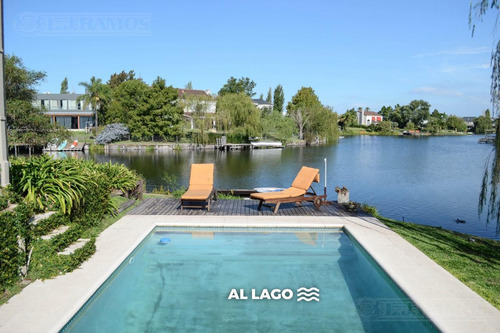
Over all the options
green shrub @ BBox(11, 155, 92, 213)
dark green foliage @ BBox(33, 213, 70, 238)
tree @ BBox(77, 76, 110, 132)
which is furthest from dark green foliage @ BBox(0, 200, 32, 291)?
tree @ BBox(77, 76, 110, 132)

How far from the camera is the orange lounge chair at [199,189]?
10067 millimetres

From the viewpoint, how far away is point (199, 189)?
11000mm

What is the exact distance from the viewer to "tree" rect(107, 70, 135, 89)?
232 ft

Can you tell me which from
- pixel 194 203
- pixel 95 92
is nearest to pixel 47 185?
pixel 194 203

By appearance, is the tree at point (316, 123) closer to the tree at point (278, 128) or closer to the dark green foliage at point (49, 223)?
the tree at point (278, 128)

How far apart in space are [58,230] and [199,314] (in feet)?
10.8

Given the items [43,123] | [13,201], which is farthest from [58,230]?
[43,123]

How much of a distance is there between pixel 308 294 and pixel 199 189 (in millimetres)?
5865

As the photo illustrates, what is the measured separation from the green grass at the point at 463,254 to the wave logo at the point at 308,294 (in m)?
2.12

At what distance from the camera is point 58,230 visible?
6828 millimetres

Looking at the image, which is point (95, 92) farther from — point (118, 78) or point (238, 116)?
point (238, 116)

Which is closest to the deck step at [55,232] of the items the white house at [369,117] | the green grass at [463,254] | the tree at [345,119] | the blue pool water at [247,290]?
the blue pool water at [247,290]

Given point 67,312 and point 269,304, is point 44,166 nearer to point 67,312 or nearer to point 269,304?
point 67,312

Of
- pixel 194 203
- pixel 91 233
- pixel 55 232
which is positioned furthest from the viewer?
pixel 194 203
